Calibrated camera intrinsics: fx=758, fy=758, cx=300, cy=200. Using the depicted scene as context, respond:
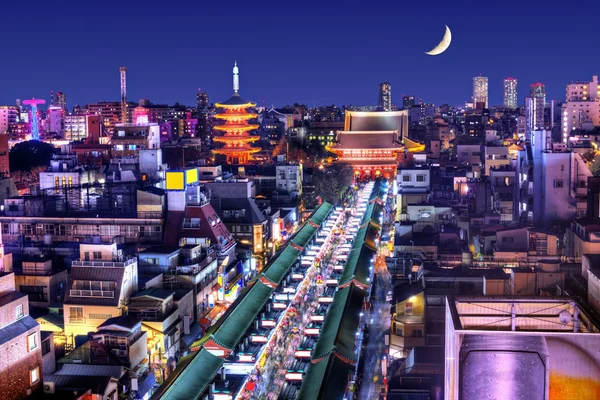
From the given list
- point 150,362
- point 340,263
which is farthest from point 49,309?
point 340,263

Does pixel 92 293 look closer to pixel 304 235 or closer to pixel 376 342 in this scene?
pixel 376 342

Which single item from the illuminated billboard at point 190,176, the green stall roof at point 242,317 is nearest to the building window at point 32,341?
the green stall roof at point 242,317

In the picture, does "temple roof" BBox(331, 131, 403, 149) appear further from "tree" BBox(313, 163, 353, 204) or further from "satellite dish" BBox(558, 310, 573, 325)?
"satellite dish" BBox(558, 310, 573, 325)

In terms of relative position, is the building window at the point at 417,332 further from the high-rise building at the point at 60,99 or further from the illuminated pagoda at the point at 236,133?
the high-rise building at the point at 60,99

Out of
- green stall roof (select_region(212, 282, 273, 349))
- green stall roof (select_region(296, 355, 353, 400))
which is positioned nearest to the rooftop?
green stall roof (select_region(296, 355, 353, 400))

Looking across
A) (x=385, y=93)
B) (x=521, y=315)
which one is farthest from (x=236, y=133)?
(x=385, y=93)

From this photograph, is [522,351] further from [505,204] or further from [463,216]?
[505,204]
